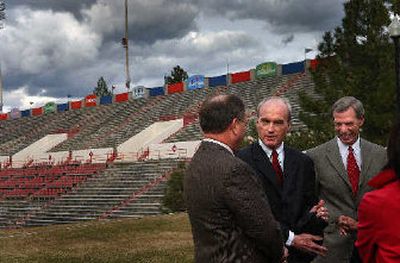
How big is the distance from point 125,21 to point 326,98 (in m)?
43.1

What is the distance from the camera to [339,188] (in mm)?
4168

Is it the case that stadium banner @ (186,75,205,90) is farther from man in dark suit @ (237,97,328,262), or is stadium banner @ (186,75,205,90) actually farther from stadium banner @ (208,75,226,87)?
man in dark suit @ (237,97,328,262)

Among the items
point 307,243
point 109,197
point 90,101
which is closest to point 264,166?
point 307,243

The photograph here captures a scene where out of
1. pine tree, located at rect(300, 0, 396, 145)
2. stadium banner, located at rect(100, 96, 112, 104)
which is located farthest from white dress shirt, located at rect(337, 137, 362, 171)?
stadium banner, located at rect(100, 96, 112, 104)

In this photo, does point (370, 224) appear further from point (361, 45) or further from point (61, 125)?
point (61, 125)

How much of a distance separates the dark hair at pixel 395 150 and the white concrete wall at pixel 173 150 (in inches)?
1252

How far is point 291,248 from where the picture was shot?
3779mm

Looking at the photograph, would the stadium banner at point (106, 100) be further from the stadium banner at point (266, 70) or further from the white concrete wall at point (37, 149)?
the stadium banner at point (266, 70)

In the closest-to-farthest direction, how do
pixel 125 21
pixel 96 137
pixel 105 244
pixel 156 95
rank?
pixel 105 244 → pixel 96 137 → pixel 156 95 → pixel 125 21

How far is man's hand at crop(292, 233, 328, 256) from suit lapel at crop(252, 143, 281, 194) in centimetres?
34

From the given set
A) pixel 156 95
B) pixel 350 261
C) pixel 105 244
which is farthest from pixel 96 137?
pixel 350 261

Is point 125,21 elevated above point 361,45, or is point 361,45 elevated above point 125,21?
point 125,21

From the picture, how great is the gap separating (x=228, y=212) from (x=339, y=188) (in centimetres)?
142

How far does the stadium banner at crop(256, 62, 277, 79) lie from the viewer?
43.5m
